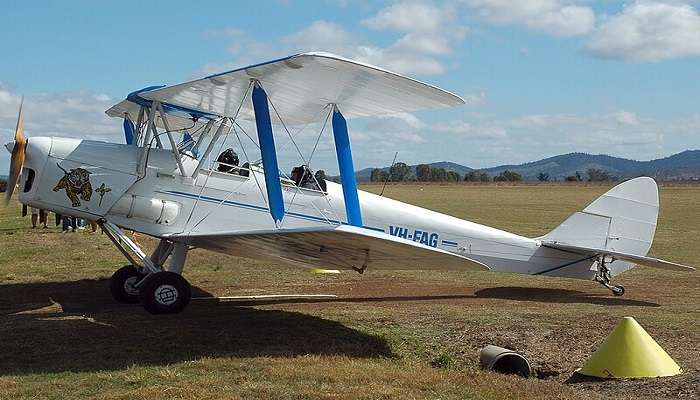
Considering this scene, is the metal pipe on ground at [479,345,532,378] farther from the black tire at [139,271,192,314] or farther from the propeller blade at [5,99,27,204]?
the propeller blade at [5,99,27,204]

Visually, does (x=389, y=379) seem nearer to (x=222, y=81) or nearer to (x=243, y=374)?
(x=243, y=374)

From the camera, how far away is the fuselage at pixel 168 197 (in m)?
9.43

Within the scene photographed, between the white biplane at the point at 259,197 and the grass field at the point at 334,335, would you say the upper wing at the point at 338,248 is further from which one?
the grass field at the point at 334,335

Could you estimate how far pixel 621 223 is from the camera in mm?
11672

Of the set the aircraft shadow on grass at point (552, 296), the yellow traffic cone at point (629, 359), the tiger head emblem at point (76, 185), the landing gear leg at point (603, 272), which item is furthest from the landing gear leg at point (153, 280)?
the landing gear leg at point (603, 272)

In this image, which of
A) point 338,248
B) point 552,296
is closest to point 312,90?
point 338,248

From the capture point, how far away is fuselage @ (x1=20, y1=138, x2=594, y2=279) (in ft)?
30.9

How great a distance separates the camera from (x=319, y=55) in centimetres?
720

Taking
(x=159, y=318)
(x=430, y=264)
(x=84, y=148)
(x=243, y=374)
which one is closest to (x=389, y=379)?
(x=243, y=374)

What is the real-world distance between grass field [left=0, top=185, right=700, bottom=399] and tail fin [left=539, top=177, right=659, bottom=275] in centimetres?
80

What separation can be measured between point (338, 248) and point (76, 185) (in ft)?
12.3

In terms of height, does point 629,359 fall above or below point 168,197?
below

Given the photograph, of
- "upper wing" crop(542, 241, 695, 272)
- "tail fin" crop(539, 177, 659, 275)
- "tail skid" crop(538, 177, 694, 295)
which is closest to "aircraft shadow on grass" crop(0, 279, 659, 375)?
"upper wing" crop(542, 241, 695, 272)

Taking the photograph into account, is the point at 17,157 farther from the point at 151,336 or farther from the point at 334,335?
the point at 334,335
